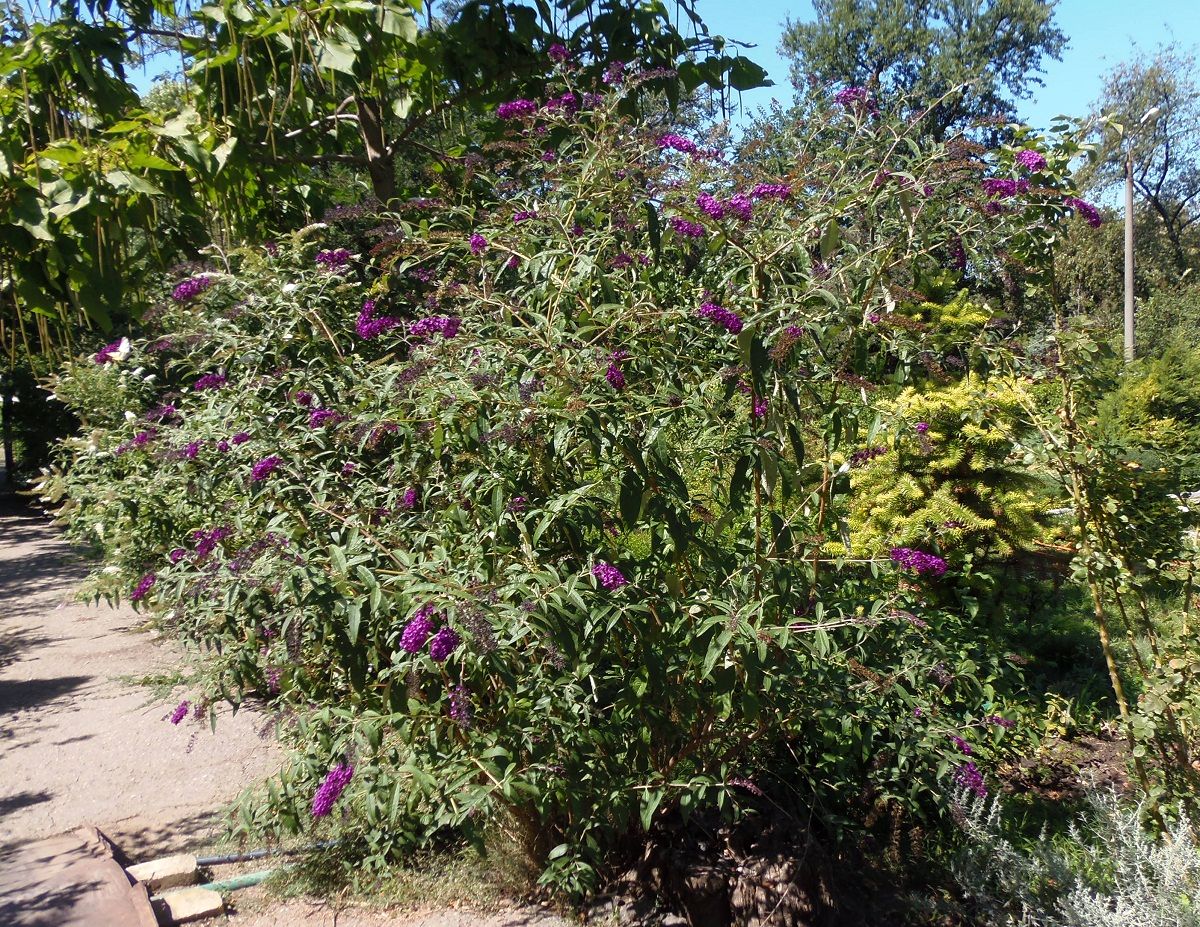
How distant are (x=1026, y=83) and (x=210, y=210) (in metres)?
21.1

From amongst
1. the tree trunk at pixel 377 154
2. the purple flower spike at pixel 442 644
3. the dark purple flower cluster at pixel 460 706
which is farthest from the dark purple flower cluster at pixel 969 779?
the tree trunk at pixel 377 154

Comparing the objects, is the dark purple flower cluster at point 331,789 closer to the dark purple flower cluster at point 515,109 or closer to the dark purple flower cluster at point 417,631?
the dark purple flower cluster at point 417,631

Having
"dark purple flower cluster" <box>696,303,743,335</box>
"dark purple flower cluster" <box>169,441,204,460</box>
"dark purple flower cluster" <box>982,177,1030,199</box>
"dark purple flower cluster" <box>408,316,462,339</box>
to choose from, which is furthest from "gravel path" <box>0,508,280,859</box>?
"dark purple flower cluster" <box>982,177,1030,199</box>

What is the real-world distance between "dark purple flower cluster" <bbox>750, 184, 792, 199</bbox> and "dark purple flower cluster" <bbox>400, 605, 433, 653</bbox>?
1.32 metres

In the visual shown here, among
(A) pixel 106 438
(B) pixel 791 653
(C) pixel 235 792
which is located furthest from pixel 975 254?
(A) pixel 106 438

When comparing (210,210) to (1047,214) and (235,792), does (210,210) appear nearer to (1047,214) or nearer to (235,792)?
(235,792)

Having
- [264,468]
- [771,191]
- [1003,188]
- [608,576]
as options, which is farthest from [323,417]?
[1003,188]

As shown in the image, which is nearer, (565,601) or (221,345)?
(565,601)

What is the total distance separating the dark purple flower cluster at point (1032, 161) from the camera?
2.71 m

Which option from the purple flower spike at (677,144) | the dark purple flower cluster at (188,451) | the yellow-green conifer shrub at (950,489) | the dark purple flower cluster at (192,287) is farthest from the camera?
the yellow-green conifer shrub at (950,489)

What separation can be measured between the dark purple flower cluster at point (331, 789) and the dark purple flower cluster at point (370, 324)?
1.33m

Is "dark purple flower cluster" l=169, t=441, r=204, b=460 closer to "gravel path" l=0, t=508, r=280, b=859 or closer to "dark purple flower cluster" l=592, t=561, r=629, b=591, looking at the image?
"gravel path" l=0, t=508, r=280, b=859

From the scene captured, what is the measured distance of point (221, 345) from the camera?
10.4ft

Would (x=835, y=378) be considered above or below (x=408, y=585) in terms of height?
above
